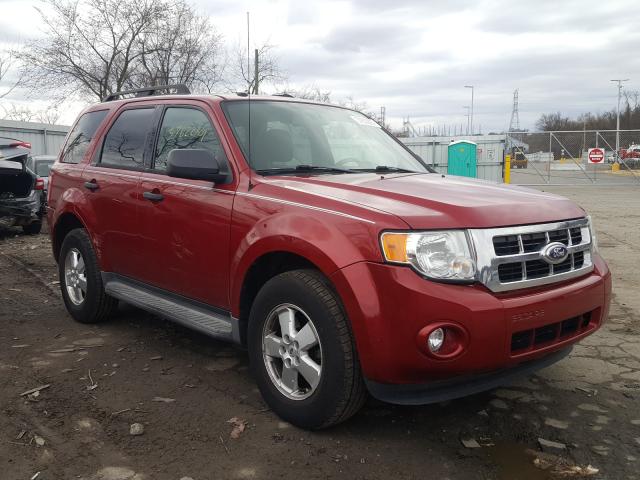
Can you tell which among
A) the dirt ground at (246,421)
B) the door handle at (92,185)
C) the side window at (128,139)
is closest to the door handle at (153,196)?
the side window at (128,139)

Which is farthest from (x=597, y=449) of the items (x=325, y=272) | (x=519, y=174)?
(x=519, y=174)

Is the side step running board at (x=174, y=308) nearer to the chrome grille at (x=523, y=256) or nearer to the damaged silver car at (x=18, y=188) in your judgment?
the chrome grille at (x=523, y=256)

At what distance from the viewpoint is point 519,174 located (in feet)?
115

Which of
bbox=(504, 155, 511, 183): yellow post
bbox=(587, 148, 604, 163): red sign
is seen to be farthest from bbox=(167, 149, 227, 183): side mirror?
bbox=(587, 148, 604, 163): red sign

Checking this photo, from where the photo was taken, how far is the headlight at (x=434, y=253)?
2.66 meters

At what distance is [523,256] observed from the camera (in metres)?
2.79

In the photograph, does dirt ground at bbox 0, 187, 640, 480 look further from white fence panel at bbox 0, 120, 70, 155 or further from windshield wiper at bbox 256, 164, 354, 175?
white fence panel at bbox 0, 120, 70, 155

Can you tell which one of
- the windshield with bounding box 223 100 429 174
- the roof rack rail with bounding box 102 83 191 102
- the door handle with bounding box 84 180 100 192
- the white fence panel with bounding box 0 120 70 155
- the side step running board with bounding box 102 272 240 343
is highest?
the white fence panel with bounding box 0 120 70 155

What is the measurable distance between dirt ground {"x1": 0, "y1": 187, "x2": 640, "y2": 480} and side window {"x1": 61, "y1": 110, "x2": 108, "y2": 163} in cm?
162

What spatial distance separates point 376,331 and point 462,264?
0.50 metres

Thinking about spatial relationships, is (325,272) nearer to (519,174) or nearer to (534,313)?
(534,313)

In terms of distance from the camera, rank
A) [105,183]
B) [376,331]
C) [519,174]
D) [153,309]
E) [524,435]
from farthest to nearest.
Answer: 1. [519,174]
2. [105,183]
3. [153,309]
4. [524,435]
5. [376,331]

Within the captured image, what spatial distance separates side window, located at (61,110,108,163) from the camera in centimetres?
512

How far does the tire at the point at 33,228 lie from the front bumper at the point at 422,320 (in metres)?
9.88
